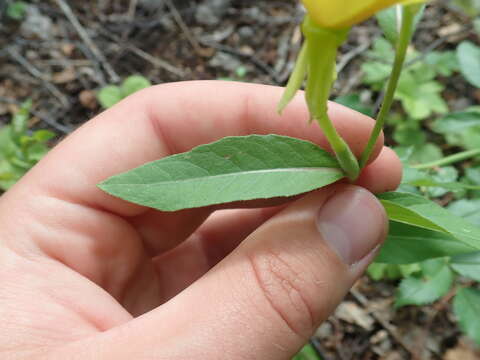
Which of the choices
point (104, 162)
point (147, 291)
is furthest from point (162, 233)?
point (104, 162)

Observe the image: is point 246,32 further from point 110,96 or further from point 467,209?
point 467,209

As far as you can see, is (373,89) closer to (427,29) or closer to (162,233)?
(427,29)

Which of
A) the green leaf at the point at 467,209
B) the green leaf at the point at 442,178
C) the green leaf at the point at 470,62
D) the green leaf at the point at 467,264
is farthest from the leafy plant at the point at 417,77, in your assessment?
the green leaf at the point at 467,264

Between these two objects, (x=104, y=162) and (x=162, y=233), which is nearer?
(x=104, y=162)

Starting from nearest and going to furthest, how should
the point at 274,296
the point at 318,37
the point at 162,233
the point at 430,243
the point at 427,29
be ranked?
the point at 318,37, the point at 274,296, the point at 430,243, the point at 162,233, the point at 427,29

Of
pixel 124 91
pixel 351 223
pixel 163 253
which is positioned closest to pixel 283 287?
pixel 351 223

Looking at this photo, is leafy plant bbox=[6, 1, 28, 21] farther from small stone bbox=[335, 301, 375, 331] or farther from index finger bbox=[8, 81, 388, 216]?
small stone bbox=[335, 301, 375, 331]

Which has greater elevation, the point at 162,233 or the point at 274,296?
the point at 274,296
